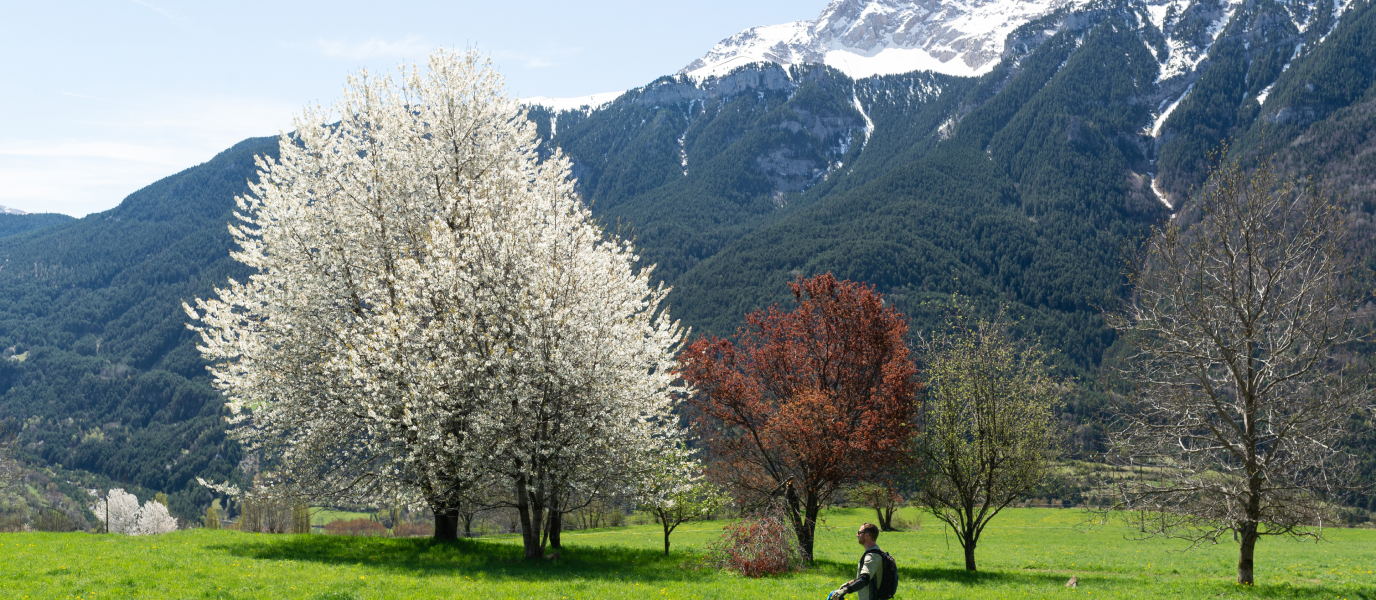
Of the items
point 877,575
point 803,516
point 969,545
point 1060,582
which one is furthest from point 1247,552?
point 877,575

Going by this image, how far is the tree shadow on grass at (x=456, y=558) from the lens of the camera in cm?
1841

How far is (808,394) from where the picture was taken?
22.1 meters

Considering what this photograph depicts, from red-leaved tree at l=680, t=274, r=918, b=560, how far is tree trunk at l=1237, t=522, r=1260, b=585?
8.60 metres

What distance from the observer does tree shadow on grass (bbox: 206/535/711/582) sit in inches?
725

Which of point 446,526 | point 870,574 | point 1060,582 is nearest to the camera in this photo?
point 870,574

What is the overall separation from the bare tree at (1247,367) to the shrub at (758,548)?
8.88 metres

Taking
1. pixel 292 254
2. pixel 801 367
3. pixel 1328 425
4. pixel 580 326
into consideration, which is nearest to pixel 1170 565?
pixel 1328 425

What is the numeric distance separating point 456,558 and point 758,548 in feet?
27.3

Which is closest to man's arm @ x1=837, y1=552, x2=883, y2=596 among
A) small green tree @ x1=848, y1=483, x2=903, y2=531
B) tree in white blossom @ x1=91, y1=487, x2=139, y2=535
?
small green tree @ x1=848, y1=483, x2=903, y2=531

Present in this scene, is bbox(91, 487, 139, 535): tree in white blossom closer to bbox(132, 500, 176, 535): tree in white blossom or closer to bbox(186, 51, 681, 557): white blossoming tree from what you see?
bbox(132, 500, 176, 535): tree in white blossom

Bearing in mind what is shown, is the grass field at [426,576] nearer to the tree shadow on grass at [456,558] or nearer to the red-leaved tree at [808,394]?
the tree shadow on grass at [456,558]

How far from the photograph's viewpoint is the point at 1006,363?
21828 mm

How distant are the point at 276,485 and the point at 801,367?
53.1 ft

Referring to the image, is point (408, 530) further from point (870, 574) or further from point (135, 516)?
point (870, 574)
